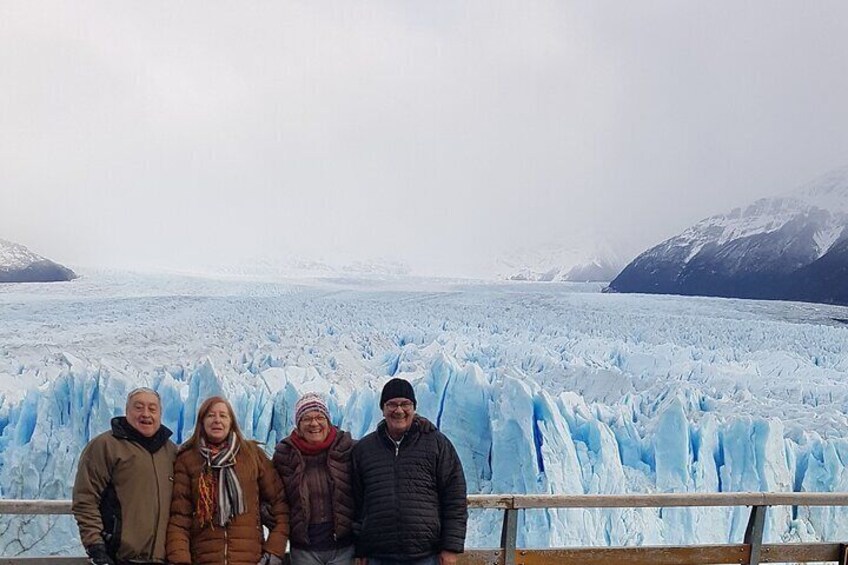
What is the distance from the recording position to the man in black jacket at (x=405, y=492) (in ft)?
6.22

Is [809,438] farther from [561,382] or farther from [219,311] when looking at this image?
[219,311]

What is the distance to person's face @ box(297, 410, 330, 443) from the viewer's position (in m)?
1.87

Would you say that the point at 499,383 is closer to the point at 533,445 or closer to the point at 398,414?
the point at 533,445

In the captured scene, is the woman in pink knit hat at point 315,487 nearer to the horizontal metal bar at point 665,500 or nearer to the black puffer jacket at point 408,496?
the black puffer jacket at point 408,496

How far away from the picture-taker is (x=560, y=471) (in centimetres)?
514

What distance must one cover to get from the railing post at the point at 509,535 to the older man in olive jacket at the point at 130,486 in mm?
1131

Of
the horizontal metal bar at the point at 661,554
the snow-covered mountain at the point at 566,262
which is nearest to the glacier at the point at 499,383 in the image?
the snow-covered mountain at the point at 566,262

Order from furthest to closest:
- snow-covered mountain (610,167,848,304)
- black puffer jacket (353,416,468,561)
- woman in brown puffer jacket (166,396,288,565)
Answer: snow-covered mountain (610,167,848,304)
black puffer jacket (353,416,468,561)
woman in brown puffer jacket (166,396,288,565)

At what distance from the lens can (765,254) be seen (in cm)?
754

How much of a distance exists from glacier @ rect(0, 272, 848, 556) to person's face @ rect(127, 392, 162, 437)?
3.63 m

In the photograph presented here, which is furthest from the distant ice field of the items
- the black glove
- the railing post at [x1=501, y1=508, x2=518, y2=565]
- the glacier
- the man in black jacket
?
the black glove

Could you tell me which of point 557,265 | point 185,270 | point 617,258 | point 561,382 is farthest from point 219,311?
point 617,258

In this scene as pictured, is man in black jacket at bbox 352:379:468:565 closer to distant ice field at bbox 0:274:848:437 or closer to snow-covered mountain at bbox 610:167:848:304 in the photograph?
distant ice field at bbox 0:274:848:437

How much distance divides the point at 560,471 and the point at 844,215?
4625 millimetres
